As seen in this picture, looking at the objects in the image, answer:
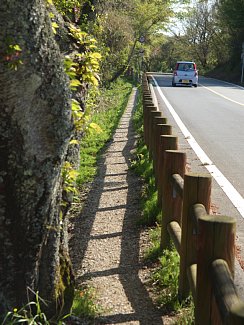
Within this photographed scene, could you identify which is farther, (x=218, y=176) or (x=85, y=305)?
(x=218, y=176)

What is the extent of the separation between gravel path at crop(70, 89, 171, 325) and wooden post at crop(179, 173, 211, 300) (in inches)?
15.4

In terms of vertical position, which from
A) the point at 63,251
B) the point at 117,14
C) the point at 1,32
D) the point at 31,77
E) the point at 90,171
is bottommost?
the point at 90,171

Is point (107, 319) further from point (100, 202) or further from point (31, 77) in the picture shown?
point (100, 202)

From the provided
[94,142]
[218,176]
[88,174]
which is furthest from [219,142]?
[88,174]

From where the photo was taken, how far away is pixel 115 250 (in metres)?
5.39

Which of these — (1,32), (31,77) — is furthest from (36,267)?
(1,32)

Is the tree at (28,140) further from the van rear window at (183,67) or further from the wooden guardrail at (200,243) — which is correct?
the van rear window at (183,67)

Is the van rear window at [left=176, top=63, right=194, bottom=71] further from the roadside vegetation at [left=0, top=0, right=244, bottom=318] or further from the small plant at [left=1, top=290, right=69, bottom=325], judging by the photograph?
the small plant at [left=1, top=290, right=69, bottom=325]

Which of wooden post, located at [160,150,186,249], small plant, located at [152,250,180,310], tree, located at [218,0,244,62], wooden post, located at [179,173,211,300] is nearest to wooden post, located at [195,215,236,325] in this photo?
→ wooden post, located at [179,173,211,300]

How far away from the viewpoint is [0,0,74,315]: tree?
2834 mm

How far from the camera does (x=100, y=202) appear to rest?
23.4 feet

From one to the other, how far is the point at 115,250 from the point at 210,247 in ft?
9.24

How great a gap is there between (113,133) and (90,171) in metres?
4.58

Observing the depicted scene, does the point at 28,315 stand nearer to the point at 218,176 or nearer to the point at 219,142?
the point at 218,176
